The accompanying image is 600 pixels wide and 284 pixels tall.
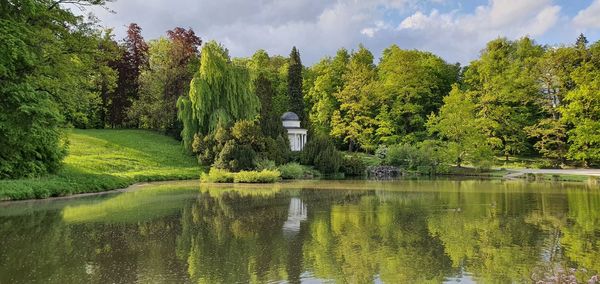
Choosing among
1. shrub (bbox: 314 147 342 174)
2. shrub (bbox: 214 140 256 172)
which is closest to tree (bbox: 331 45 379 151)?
shrub (bbox: 314 147 342 174)

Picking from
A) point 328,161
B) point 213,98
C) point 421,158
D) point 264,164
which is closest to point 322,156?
point 328,161

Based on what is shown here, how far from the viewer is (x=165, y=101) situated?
42875 mm

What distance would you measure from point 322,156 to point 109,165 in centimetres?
1415

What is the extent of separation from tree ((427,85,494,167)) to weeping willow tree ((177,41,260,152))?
51.3 ft

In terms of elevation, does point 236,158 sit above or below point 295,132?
below

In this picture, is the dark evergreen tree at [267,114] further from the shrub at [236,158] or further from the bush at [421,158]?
the bush at [421,158]

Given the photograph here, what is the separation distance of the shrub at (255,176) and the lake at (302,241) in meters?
10.6

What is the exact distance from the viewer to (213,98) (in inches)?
1417

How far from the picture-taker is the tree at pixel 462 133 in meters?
36.2

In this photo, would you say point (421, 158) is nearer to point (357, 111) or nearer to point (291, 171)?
point (291, 171)

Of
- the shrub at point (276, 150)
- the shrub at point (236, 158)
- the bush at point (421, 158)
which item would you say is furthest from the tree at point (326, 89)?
the shrub at point (236, 158)

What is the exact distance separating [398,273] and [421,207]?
8252mm

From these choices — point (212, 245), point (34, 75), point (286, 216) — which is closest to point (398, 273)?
point (212, 245)

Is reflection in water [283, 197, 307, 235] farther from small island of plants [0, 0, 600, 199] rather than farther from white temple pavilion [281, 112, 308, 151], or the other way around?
white temple pavilion [281, 112, 308, 151]
